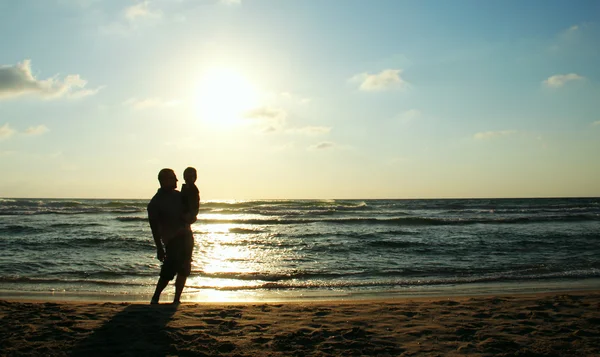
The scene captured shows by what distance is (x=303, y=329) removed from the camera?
15.8ft

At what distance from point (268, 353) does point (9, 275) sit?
8004 mm

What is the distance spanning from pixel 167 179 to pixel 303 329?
2592mm

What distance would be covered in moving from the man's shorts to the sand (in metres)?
0.48

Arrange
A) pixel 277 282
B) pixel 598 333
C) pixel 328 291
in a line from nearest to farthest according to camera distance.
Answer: pixel 598 333 < pixel 328 291 < pixel 277 282

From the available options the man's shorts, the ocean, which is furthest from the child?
the ocean

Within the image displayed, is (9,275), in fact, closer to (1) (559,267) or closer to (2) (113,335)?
(2) (113,335)

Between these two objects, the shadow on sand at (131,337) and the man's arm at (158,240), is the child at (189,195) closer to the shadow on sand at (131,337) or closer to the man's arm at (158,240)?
the man's arm at (158,240)

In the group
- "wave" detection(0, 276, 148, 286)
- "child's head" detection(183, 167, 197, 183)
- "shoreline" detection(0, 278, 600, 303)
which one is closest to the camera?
"child's head" detection(183, 167, 197, 183)

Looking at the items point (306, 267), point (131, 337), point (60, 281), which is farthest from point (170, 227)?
point (306, 267)

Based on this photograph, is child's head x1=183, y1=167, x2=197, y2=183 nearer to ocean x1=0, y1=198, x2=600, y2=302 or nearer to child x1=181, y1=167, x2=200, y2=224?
child x1=181, y1=167, x2=200, y2=224

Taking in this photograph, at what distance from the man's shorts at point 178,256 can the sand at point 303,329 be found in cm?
48

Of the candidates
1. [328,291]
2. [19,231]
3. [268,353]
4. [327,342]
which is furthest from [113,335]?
[19,231]

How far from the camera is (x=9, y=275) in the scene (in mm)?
9375

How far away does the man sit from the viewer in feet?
18.6
